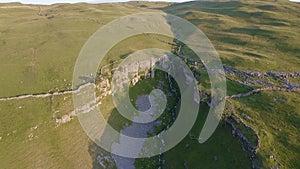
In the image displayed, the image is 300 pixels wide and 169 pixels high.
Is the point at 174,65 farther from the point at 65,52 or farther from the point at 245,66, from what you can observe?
the point at 65,52

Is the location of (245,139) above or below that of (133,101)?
above

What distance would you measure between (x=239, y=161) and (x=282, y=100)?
20.0 m

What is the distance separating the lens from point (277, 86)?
6241 centimetres

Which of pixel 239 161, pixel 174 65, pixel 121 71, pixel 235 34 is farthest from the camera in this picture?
pixel 235 34

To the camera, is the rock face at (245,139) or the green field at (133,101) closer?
the rock face at (245,139)

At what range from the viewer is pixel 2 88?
65.3 m

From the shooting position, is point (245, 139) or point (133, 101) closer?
point (245, 139)

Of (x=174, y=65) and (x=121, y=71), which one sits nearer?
(x=121, y=71)

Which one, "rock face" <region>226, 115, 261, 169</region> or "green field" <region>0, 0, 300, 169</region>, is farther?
"green field" <region>0, 0, 300, 169</region>

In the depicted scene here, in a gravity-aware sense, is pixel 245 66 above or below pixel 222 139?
above

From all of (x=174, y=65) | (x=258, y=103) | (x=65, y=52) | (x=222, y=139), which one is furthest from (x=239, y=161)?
(x=65, y=52)

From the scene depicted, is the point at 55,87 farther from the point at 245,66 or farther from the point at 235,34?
the point at 235,34

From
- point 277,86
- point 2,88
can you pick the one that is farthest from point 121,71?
point 277,86

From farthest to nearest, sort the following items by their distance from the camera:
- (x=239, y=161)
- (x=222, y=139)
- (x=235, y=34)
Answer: (x=235, y=34) < (x=222, y=139) < (x=239, y=161)
